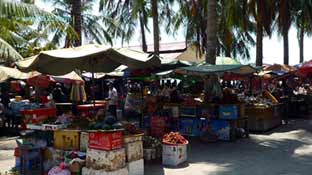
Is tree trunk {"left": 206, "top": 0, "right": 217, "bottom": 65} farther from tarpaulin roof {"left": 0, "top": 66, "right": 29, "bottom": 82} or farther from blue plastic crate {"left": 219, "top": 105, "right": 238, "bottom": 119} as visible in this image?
tarpaulin roof {"left": 0, "top": 66, "right": 29, "bottom": 82}

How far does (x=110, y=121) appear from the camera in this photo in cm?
747

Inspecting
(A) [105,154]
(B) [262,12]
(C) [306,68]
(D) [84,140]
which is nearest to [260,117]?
(C) [306,68]

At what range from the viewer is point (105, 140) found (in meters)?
7.07

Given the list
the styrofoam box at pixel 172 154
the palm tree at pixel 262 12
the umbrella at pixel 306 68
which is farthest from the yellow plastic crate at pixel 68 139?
the palm tree at pixel 262 12

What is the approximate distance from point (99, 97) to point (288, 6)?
12.0 m

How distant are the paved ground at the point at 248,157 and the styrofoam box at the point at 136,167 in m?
0.27

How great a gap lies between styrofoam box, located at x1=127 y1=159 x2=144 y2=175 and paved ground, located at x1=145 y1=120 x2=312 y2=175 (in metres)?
0.26

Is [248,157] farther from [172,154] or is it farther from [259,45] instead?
[259,45]

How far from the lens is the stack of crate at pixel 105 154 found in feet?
23.2

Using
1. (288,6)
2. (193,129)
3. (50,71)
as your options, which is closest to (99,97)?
(288,6)

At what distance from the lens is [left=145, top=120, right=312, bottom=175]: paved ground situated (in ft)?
26.9

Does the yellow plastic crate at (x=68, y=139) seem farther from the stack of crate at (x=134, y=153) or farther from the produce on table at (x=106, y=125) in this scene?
the stack of crate at (x=134, y=153)

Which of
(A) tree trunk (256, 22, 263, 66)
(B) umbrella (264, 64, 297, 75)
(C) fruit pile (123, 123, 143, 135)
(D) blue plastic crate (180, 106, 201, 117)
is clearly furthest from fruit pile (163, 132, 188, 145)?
(A) tree trunk (256, 22, 263, 66)

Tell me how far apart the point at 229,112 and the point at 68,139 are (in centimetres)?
532
